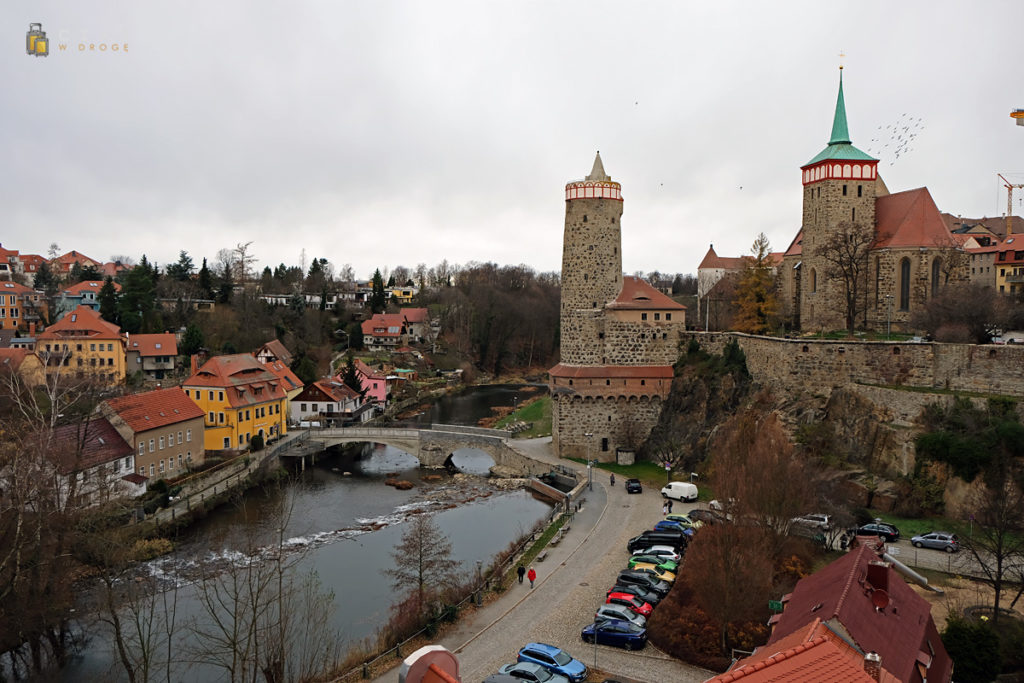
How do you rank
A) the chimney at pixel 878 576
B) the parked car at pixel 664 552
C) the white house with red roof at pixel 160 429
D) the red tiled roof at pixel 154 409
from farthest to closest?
the red tiled roof at pixel 154 409 < the white house with red roof at pixel 160 429 < the parked car at pixel 664 552 < the chimney at pixel 878 576

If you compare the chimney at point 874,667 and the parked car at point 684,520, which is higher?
the chimney at point 874,667

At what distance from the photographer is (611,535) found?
78.6 feet

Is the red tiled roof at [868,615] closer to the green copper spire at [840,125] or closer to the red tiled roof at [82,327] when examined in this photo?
the green copper spire at [840,125]

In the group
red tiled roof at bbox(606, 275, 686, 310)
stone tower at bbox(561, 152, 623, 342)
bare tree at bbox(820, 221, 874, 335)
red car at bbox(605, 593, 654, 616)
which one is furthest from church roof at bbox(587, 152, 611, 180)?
red car at bbox(605, 593, 654, 616)

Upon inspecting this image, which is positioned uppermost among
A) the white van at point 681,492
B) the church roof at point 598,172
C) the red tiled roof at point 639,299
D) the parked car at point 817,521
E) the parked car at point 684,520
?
the church roof at point 598,172

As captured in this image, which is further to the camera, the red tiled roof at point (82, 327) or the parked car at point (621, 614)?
the red tiled roof at point (82, 327)

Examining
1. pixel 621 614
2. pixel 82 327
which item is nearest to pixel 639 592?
pixel 621 614

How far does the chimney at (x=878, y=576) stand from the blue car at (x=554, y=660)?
6.00m

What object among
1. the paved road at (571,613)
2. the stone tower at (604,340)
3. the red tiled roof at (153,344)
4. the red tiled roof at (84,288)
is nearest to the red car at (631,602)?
the paved road at (571,613)

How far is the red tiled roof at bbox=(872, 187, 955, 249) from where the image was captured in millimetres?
30000

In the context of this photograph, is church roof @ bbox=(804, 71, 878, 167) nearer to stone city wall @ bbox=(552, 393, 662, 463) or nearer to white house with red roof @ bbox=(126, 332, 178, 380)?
stone city wall @ bbox=(552, 393, 662, 463)

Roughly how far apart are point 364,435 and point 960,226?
45.4 metres

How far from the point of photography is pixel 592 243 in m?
35.2

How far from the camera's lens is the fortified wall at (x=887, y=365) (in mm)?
23469
